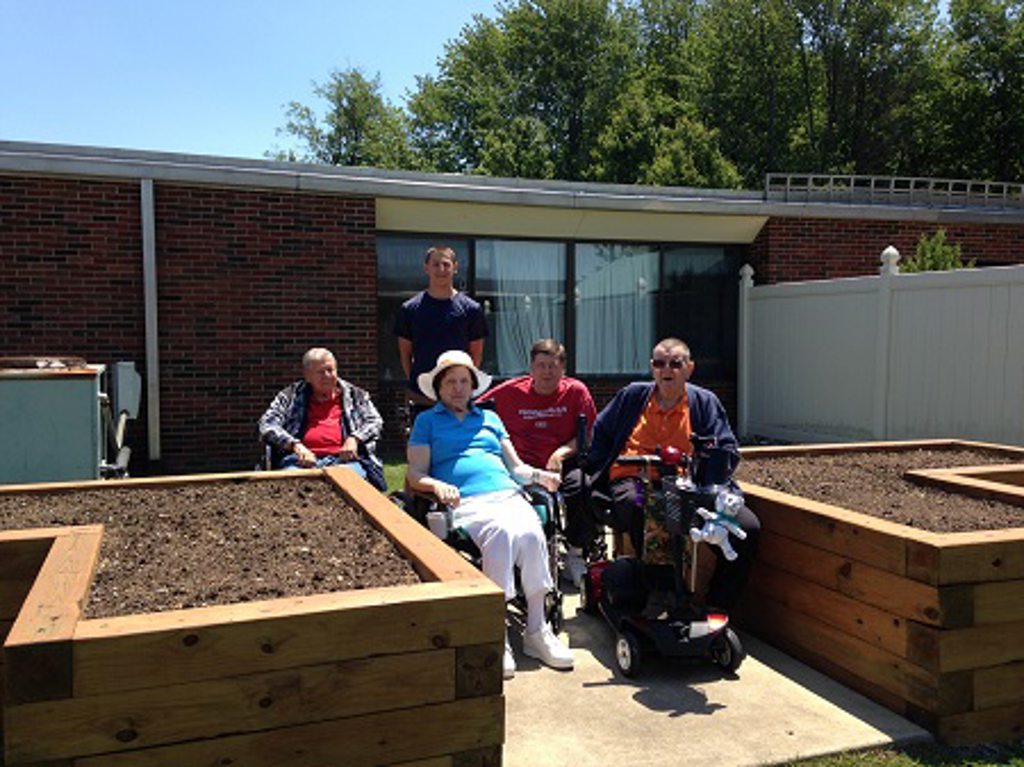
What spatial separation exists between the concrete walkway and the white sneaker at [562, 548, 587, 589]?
959 millimetres

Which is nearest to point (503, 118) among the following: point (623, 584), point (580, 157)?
point (580, 157)

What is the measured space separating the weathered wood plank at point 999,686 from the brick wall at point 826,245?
800cm

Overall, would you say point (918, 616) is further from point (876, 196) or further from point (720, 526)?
point (876, 196)

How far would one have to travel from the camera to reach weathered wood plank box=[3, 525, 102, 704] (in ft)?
6.53

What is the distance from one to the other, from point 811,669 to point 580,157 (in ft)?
107

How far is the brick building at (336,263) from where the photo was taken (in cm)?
782

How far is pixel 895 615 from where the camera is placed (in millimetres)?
3135

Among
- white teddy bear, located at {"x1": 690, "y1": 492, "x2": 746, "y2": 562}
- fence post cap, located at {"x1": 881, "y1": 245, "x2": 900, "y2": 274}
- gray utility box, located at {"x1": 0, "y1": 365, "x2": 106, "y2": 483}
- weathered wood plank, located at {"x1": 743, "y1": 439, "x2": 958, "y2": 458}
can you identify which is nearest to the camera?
white teddy bear, located at {"x1": 690, "y1": 492, "x2": 746, "y2": 562}

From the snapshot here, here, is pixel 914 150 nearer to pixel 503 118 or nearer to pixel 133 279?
pixel 503 118

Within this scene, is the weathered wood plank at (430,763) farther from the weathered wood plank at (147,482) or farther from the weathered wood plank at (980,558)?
the weathered wood plank at (147,482)

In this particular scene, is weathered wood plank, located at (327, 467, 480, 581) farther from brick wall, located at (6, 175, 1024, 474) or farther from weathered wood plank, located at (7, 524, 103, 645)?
brick wall, located at (6, 175, 1024, 474)

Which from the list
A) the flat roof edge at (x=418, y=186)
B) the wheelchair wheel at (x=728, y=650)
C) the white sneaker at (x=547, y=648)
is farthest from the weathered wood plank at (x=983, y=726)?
the flat roof edge at (x=418, y=186)

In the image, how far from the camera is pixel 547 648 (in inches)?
144

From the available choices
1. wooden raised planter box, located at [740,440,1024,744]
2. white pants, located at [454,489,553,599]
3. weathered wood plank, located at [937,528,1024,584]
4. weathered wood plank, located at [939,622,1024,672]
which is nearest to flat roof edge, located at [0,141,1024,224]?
white pants, located at [454,489,553,599]
